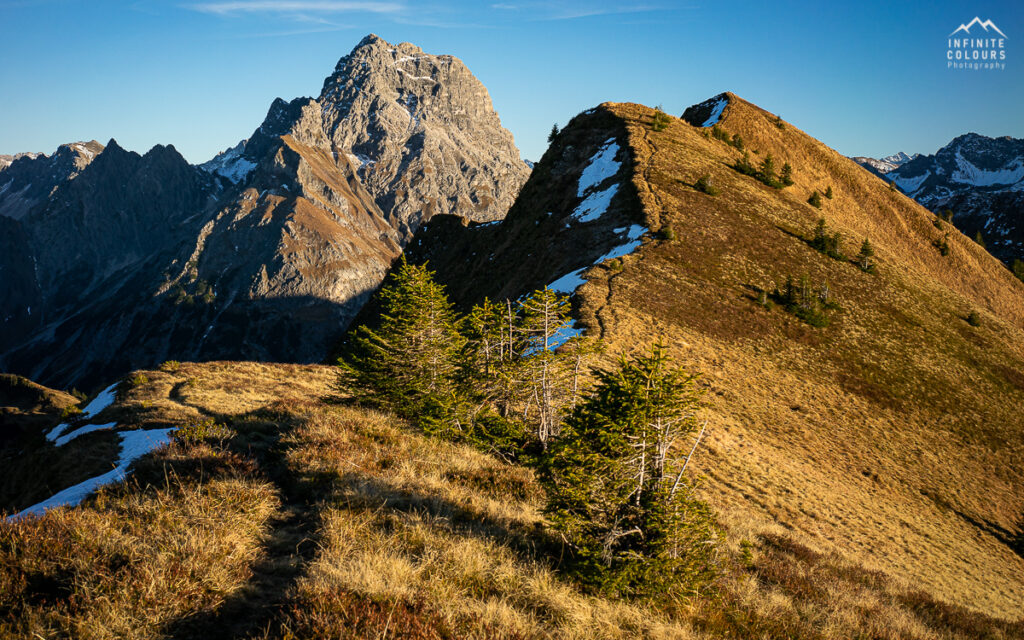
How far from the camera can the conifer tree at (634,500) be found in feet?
22.1

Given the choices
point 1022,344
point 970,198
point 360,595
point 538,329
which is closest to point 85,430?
point 538,329

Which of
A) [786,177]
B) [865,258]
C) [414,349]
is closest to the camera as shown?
[414,349]

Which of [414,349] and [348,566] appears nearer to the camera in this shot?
[348,566]

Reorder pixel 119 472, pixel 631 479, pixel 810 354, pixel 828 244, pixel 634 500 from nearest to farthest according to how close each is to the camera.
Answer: pixel 631 479 < pixel 634 500 < pixel 119 472 < pixel 810 354 < pixel 828 244

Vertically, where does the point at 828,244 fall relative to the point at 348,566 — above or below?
above

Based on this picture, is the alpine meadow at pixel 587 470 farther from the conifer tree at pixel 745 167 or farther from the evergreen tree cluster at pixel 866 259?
the conifer tree at pixel 745 167

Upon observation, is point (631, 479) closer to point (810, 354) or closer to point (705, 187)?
point (810, 354)

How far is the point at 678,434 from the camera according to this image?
7387 mm

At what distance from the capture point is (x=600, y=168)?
4934 cm

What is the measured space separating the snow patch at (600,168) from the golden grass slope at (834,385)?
3.35 m

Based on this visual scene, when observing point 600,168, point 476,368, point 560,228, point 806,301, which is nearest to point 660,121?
point 600,168

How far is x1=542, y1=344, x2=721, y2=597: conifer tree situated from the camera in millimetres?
A: 6750

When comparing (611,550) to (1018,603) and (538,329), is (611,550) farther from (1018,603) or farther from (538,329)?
(1018,603)

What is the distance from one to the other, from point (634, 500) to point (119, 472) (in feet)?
32.0
